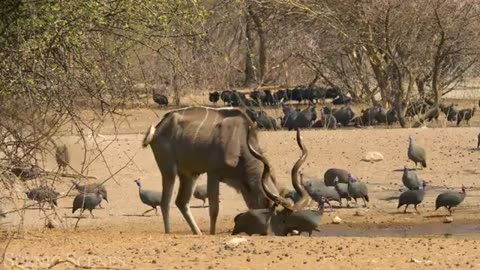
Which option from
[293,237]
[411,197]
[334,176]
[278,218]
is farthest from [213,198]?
[334,176]

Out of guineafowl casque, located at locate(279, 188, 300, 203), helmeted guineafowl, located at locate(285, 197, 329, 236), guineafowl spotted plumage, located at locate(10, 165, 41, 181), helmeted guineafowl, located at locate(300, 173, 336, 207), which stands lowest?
helmeted guineafowl, located at locate(300, 173, 336, 207)

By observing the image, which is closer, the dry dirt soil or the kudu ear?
the dry dirt soil

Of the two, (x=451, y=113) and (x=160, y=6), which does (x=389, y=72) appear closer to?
(x=451, y=113)

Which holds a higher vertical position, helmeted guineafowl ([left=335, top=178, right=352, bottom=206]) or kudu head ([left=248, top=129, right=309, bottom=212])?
kudu head ([left=248, top=129, right=309, bottom=212])

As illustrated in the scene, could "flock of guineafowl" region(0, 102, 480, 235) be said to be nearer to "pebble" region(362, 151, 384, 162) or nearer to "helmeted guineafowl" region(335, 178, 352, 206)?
"helmeted guineafowl" region(335, 178, 352, 206)

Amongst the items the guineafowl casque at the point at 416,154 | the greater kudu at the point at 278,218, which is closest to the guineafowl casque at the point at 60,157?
the greater kudu at the point at 278,218

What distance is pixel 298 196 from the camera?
16.0 m

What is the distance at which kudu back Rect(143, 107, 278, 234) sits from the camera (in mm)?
15758

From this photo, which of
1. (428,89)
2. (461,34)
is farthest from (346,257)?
(428,89)

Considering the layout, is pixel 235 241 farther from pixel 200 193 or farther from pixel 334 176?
pixel 334 176

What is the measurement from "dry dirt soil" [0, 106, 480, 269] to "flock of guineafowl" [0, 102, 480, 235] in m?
0.26

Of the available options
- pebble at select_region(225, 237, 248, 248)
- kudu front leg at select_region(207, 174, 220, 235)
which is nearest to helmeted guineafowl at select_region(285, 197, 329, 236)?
kudu front leg at select_region(207, 174, 220, 235)

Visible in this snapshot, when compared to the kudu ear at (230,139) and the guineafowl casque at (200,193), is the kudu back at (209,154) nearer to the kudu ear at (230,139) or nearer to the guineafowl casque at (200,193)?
the kudu ear at (230,139)

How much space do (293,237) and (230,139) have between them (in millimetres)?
3525
